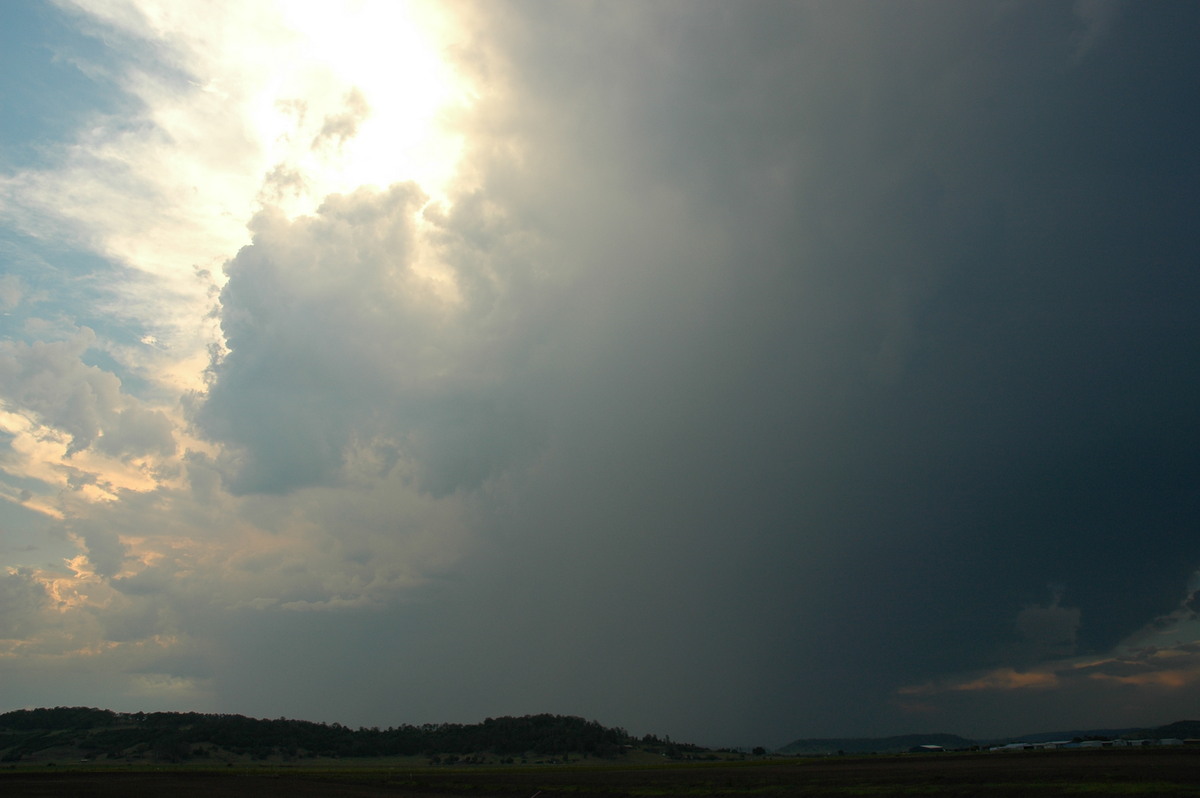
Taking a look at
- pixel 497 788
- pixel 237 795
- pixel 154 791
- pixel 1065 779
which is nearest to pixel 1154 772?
pixel 1065 779

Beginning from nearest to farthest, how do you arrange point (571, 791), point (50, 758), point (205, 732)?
point (571, 791) → point (50, 758) → point (205, 732)

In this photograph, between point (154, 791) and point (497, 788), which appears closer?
point (154, 791)

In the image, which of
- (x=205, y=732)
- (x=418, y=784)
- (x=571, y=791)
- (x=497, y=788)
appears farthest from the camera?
(x=205, y=732)

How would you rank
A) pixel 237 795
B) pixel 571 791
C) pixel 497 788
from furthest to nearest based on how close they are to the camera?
pixel 497 788, pixel 571 791, pixel 237 795

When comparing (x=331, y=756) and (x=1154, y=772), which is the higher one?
(x=1154, y=772)

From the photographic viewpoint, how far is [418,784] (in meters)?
105

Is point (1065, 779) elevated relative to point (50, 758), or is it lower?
elevated

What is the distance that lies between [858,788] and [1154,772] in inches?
1204

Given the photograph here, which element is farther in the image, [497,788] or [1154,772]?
[497,788]

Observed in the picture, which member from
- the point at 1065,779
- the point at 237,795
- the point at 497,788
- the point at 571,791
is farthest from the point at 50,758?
the point at 1065,779

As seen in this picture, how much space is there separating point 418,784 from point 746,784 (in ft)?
166

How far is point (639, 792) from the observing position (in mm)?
82625

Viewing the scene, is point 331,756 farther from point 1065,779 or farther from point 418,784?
point 1065,779

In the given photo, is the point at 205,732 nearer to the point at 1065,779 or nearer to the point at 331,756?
the point at 331,756
